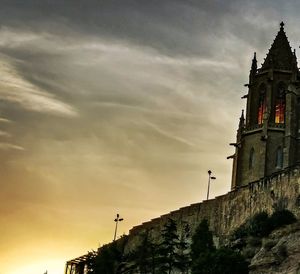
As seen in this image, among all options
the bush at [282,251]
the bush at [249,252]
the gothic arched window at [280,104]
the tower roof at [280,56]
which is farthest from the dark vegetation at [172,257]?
the tower roof at [280,56]

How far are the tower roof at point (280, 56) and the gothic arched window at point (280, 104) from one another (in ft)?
8.82

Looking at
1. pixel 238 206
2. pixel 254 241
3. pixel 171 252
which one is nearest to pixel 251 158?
pixel 238 206

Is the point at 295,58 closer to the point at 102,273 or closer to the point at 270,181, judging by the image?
the point at 270,181

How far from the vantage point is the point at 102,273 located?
77250 mm

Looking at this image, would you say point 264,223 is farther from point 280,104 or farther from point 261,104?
point 261,104

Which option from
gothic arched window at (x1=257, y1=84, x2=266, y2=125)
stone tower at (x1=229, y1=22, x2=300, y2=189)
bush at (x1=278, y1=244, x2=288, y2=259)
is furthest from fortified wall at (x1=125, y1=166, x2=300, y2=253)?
gothic arched window at (x1=257, y1=84, x2=266, y2=125)

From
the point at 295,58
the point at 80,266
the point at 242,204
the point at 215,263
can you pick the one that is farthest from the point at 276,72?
the point at 215,263

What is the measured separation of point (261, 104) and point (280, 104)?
8.27ft

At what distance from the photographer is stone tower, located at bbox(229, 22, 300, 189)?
87.1 meters

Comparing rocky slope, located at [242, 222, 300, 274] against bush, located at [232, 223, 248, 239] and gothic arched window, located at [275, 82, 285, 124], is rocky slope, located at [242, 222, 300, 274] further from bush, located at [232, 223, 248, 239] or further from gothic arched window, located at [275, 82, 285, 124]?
gothic arched window, located at [275, 82, 285, 124]

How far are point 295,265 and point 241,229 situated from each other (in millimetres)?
14264

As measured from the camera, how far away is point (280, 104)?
304 feet

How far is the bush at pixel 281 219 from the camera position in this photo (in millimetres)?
60688

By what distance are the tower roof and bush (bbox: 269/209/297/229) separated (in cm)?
3572
